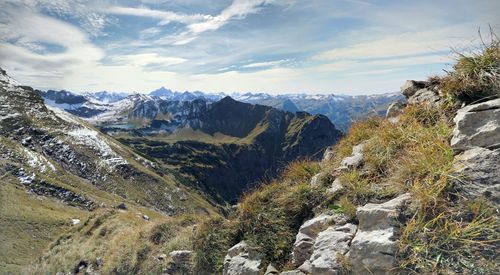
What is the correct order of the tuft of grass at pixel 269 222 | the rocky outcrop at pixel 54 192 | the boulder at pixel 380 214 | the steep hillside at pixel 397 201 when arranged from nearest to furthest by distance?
the steep hillside at pixel 397 201, the boulder at pixel 380 214, the tuft of grass at pixel 269 222, the rocky outcrop at pixel 54 192

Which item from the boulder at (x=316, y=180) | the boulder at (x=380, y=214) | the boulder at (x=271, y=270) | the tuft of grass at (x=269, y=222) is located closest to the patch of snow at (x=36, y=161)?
the tuft of grass at (x=269, y=222)

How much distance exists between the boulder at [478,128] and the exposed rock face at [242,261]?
5.85 metres

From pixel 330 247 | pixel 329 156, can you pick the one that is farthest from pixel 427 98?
pixel 330 247

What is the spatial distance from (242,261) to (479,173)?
21.4 ft

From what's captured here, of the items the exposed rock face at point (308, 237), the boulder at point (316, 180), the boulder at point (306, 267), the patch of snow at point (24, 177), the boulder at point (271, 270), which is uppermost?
the boulder at point (316, 180)

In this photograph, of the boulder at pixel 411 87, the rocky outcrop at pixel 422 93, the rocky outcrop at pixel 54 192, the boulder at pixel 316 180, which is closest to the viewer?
the boulder at pixel 316 180

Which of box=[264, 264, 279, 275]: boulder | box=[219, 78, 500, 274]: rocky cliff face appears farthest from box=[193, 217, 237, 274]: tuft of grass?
box=[219, 78, 500, 274]: rocky cliff face

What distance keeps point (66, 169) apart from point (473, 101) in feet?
698

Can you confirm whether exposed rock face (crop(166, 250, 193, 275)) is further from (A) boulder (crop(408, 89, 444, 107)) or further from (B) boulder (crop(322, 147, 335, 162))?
(A) boulder (crop(408, 89, 444, 107))

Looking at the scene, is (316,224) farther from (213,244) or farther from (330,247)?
(213,244)

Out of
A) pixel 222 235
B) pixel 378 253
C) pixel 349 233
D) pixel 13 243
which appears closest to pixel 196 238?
pixel 222 235

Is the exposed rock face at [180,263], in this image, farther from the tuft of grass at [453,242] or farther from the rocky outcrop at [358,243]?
the tuft of grass at [453,242]

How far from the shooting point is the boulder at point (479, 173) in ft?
22.9

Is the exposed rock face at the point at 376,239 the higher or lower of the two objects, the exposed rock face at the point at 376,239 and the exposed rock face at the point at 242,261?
the higher
